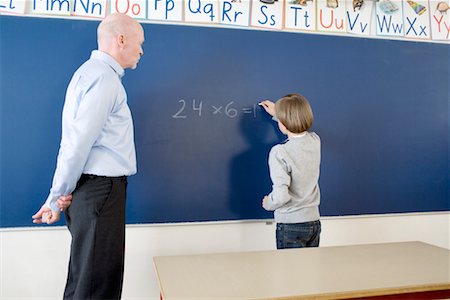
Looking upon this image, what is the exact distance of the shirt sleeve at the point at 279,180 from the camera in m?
1.91

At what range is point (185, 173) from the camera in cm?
215

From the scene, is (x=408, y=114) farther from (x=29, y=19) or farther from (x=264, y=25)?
(x=29, y=19)

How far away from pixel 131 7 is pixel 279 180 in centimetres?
117

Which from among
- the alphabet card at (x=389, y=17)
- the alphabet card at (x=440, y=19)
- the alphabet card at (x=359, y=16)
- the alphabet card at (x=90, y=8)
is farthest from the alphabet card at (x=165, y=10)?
the alphabet card at (x=440, y=19)

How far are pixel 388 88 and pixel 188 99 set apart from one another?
4.09ft

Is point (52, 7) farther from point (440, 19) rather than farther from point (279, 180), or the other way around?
→ point (440, 19)

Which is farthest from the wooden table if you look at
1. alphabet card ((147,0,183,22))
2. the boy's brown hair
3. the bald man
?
alphabet card ((147,0,183,22))

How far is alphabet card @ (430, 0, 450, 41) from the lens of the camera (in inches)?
101

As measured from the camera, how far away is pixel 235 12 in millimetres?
2229

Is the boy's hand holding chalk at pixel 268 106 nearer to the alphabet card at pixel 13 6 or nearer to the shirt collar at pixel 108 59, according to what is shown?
the shirt collar at pixel 108 59

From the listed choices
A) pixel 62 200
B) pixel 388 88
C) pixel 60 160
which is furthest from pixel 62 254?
pixel 388 88

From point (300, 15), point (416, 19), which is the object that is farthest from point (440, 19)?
point (300, 15)

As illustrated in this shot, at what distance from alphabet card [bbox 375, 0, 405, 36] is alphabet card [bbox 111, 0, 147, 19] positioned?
1410mm

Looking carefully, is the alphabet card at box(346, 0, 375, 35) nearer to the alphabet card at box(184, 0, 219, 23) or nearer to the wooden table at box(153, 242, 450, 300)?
the alphabet card at box(184, 0, 219, 23)
